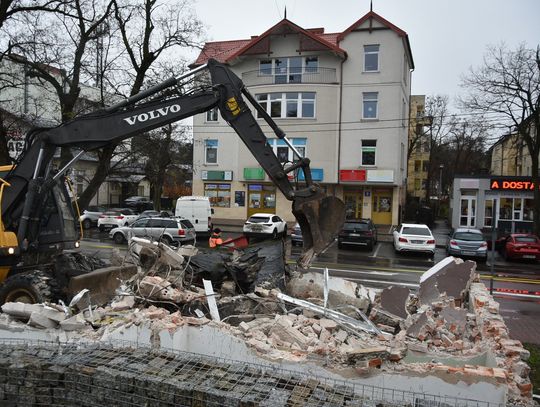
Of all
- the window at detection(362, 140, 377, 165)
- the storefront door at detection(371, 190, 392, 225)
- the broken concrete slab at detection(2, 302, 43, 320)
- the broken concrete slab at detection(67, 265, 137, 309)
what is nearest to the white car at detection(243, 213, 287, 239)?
the storefront door at detection(371, 190, 392, 225)

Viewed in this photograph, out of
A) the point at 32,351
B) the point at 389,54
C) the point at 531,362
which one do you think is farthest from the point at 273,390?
the point at 389,54

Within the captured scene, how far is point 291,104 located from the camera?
32875mm

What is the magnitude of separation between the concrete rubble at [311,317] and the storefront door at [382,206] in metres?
23.7

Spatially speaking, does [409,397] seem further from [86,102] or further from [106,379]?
[86,102]

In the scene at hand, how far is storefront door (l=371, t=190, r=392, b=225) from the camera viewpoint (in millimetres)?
32656

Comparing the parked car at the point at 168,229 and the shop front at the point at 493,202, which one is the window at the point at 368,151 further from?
the parked car at the point at 168,229

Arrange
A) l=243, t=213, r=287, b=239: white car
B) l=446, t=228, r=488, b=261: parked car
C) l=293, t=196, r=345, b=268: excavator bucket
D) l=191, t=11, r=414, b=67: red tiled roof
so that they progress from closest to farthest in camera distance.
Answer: l=293, t=196, r=345, b=268: excavator bucket, l=446, t=228, r=488, b=261: parked car, l=243, t=213, r=287, b=239: white car, l=191, t=11, r=414, b=67: red tiled roof

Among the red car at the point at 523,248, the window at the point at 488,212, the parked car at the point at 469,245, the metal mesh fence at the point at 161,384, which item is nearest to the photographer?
the metal mesh fence at the point at 161,384

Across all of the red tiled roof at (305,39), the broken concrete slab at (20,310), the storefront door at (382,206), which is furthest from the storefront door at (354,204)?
the broken concrete slab at (20,310)

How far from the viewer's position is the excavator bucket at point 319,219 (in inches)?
313

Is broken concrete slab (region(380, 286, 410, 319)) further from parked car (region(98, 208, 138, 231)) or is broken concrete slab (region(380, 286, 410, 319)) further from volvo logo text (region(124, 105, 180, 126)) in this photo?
parked car (region(98, 208, 138, 231))

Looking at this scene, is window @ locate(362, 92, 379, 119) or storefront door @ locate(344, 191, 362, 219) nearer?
window @ locate(362, 92, 379, 119)

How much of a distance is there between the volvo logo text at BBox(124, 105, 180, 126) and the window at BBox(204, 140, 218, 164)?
27.1m

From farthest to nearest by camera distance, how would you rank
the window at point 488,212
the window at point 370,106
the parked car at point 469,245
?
the window at point 488,212 → the window at point 370,106 → the parked car at point 469,245
